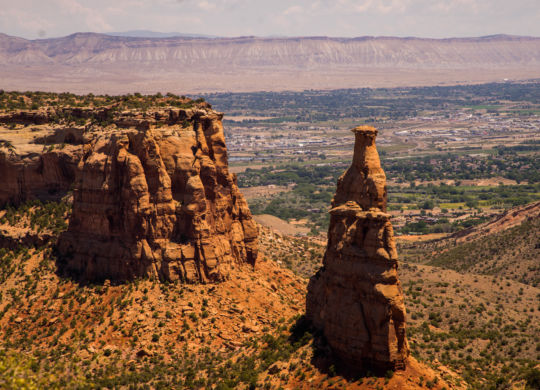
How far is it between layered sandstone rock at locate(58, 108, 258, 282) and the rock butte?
9cm

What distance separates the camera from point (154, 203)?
62.9 m

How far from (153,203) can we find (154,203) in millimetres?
104

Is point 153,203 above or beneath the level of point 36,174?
beneath

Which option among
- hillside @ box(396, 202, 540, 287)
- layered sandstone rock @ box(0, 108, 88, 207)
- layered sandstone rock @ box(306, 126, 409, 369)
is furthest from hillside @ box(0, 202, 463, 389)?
hillside @ box(396, 202, 540, 287)

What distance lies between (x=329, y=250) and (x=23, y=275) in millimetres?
33953

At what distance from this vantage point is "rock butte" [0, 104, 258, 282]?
2473 inches

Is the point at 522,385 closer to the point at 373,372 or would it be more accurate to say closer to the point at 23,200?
the point at 373,372

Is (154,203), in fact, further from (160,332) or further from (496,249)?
(496,249)

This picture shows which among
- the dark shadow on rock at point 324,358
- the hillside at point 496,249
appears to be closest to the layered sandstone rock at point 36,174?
the dark shadow on rock at point 324,358

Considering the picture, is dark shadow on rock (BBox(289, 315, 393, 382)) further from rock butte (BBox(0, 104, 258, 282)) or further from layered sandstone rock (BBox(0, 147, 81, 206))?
layered sandstone rock (BBox(0, 147, 81, 206))

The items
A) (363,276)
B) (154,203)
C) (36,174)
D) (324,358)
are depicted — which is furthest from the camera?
(36,174)

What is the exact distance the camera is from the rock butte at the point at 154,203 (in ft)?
206

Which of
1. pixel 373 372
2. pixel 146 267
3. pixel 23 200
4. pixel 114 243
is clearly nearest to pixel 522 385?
pixel 373 372

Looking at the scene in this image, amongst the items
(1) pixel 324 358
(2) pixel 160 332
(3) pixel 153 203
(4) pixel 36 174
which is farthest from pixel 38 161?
(1) pixel 324 358
